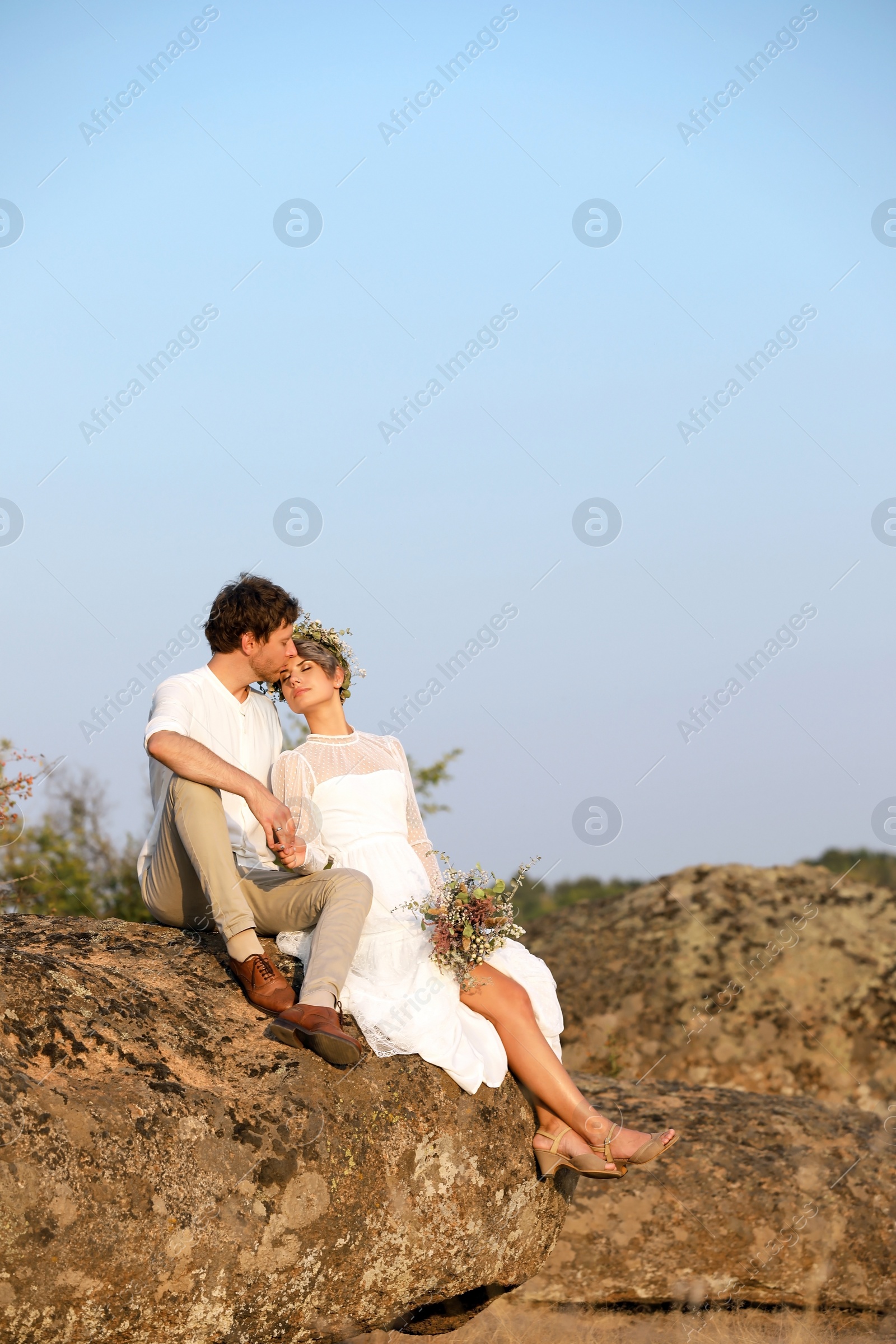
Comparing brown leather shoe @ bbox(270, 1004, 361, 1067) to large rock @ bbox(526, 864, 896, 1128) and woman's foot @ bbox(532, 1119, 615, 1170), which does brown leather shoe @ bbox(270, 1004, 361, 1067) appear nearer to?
woman's foot @ bbox(532, 1119, 615, 1170)

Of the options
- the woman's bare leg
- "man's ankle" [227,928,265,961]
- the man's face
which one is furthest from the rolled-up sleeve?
the woman's bare leg

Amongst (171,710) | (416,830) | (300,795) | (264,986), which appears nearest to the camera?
(264,986)

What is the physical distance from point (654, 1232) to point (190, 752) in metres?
5.05

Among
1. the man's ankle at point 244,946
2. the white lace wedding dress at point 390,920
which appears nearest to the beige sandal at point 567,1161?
the white lace wedding dress at point 390,920

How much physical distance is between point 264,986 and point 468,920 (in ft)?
3.73

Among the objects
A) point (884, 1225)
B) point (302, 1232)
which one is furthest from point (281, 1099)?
point (884, 1225)

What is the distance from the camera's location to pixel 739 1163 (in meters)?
8.55

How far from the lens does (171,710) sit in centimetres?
629

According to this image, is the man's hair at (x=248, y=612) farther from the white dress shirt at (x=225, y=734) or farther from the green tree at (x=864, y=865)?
the green tree at (x=864, y=865)

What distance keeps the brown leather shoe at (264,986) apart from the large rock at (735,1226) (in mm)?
3810

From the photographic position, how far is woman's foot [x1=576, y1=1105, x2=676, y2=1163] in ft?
19.4

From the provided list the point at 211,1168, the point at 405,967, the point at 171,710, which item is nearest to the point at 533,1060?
the point at 405,967

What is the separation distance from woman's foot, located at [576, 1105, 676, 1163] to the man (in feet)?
4.94

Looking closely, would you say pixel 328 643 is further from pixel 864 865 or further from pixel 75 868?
pixel 864 865
